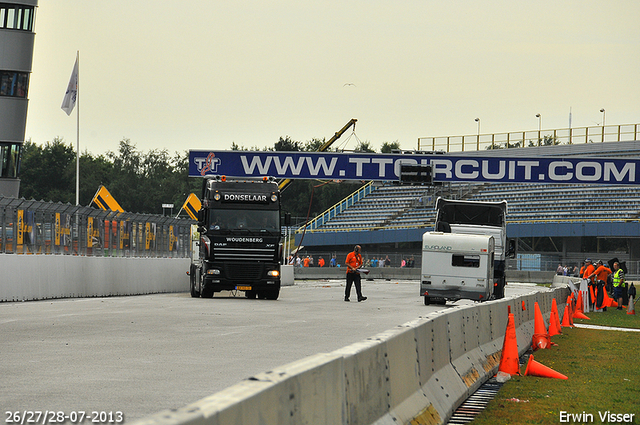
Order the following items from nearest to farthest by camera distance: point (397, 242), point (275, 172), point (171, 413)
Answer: point (171, 413), point (275, 172), point (397, 242)

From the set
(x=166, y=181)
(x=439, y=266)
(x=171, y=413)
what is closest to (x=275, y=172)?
(x=439, y=266)

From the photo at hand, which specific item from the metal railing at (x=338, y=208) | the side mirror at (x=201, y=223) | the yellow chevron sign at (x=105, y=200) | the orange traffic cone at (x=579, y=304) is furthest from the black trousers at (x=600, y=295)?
the metal railing at (x=338, y=208)

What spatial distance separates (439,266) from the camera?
94.7 ft

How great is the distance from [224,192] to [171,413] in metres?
23.2

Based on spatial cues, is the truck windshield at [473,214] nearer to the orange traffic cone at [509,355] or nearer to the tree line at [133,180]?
the orange traffic cone at [509,355]

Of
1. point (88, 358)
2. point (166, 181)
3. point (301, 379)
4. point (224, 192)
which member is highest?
point (166, 181)

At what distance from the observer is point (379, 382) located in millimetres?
6344

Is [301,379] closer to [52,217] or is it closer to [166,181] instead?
[52,217]

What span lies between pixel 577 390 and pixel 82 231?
1969 cm

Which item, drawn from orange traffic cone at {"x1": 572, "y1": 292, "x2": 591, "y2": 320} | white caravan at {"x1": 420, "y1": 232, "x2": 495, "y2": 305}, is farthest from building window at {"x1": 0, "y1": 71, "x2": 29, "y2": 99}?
orange traffic cone at {"x1": 572, "y1": 292, "x2": 591, "y2": 320}

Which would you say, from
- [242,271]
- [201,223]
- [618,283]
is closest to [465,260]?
[618,283]

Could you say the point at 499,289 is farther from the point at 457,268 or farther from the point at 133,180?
the point at 133,180

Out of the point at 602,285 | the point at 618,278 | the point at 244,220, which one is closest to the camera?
the point at 244,220

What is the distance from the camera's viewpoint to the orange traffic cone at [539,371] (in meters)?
11.9
